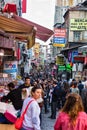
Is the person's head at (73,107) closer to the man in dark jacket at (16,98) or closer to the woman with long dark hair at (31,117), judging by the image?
the woman with long dark hair at (31,117)

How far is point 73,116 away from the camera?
6684 mm

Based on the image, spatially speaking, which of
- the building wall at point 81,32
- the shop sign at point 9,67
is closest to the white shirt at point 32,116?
the shop sign at point 9,67

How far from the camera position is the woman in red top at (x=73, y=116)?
21.9ft

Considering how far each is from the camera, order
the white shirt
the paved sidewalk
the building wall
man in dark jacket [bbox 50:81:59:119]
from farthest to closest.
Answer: the building wall < man in dark jacket [bbox 50:81:59:119] < the paved sidewalk < the white shirt

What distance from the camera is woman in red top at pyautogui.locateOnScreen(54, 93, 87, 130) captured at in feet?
21.9

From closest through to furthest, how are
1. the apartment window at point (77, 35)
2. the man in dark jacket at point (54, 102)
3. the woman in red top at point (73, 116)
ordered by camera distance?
1. the woman in red top at point (73, 116)
2. the man in dark jacket at point (54, 102)
3. the apartment window at point (77, 35)

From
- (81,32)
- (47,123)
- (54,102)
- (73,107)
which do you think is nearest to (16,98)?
(73,107)

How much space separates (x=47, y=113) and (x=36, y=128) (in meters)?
12.6

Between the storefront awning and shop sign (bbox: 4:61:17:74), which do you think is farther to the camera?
shop sign (bbox: 4:61:17:74)

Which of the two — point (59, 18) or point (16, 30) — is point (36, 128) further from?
point (59, 18)

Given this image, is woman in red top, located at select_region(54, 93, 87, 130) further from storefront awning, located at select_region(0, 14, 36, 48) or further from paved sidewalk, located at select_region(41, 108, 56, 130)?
paved sidewalk, located at select_region(41, 108, 56, 130)

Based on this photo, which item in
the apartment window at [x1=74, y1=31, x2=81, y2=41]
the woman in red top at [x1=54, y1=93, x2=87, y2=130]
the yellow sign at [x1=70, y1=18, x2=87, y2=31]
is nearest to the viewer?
the woman in red top at [x1=54, y1=93, x2=87, y2=130]

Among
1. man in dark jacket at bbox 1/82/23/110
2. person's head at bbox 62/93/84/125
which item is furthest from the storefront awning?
person's head at bbox 62/93/84/125

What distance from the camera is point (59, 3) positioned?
123625 millimetres
